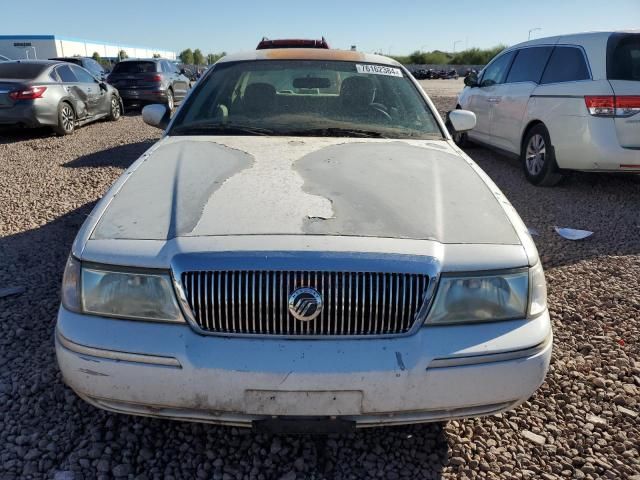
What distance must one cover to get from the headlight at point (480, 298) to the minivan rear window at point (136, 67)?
13.9m

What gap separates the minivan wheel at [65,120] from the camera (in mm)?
9570

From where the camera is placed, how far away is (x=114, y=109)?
40.2 ft

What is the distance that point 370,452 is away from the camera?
7.19ft

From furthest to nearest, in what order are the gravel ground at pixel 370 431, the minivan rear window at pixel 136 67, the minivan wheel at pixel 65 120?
the minivan rear window at pixel 136 67 → the minivan wheel at pixel 65 120 → the gravel ground at pixel 370 431

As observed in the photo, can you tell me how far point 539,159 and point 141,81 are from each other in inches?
433

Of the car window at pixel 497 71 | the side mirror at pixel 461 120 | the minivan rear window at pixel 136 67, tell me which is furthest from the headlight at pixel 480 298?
the minivan rear window at pixel 136 67

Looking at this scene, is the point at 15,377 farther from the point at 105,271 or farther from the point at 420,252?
the point at 420,252

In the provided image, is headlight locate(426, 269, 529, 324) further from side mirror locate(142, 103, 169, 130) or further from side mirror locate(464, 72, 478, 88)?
side mirror locate(464, 72, 478, 88)

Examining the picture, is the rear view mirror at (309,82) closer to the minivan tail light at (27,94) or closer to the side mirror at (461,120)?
the side mirror at (461,120)

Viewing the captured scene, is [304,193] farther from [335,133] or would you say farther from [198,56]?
[198,56]

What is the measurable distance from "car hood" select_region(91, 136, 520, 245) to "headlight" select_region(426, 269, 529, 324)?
160mm

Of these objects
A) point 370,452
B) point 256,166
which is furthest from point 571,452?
point 256,166

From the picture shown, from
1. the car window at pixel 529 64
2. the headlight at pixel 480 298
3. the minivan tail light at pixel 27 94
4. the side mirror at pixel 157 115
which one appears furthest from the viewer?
the minivan tail light at pixel 27 94

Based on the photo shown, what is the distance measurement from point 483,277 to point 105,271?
4.61ft
